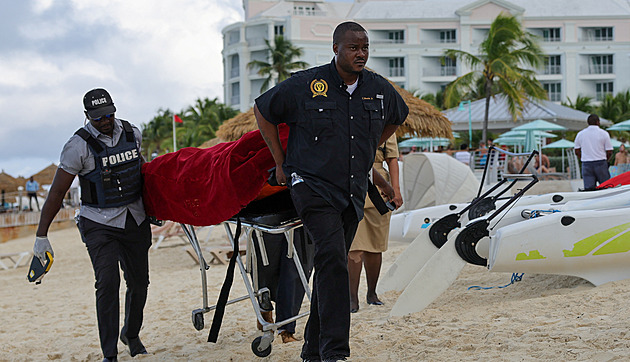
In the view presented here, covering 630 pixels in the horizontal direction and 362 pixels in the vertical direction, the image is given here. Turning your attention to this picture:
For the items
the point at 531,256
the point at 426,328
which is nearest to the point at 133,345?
the point at 426,328

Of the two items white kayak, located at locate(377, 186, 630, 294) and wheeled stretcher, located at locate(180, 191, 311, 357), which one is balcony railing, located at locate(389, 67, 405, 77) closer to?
white kayak, located at locate(377, 186, 630, 294)

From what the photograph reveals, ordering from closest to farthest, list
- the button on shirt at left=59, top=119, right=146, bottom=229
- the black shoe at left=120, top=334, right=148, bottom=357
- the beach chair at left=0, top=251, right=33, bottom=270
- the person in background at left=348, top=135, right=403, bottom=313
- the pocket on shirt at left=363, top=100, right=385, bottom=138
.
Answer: the pocket on shirt at left=363, top=100, right=385, bottom=138 < the button on shirt at left=59, top=119, right=146, bottom=229 < the black shoe at left=120, top=334, right=148, bottom=357 < the person in background at left=348, top=135, right=403, bottom=313 < the beach chair at left=0, top=251, right=33, bottom=270

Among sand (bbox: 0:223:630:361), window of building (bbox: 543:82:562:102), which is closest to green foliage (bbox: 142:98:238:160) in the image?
window of building (bbox: 543:82:562:102)

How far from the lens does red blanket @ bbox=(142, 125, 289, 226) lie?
3.87 metres

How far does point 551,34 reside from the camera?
56.2 m

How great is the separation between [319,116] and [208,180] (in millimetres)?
1059

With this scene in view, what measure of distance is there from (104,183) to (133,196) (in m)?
0.21

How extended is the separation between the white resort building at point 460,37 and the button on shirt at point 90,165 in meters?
51.2

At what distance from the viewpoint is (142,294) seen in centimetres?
465

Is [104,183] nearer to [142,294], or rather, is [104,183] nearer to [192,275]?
[142,294]

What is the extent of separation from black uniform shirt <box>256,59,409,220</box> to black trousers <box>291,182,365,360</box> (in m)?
0.07

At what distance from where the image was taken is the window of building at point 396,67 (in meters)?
56.5

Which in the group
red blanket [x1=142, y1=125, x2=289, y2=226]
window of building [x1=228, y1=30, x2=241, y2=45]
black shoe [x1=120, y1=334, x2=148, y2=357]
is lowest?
black shoe [x1=120, y1=334, x2=148, y2=357]

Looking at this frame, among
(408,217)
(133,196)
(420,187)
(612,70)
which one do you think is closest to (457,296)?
(408,217)
